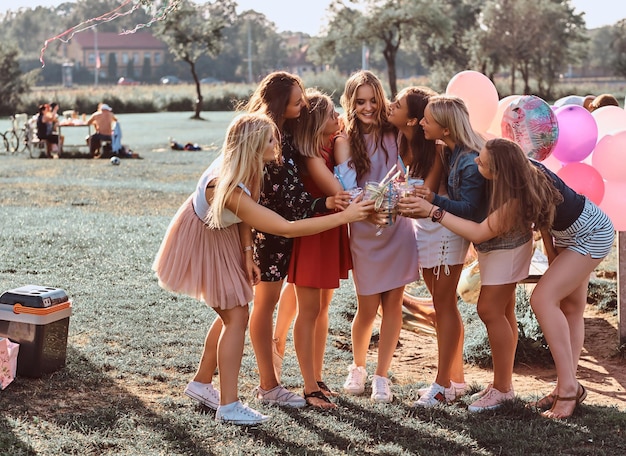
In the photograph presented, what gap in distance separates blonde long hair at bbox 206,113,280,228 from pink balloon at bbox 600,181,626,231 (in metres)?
2.17

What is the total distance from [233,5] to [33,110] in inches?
576

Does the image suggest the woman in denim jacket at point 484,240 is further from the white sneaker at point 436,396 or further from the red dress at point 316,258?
the red dress at point 316,258

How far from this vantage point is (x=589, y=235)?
4512mm

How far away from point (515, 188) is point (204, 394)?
185cm

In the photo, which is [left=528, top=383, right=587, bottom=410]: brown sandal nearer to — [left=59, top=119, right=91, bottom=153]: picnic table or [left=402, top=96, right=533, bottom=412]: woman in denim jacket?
[left=402, top=96, right=533, bottom=412]: woman in denim jacket

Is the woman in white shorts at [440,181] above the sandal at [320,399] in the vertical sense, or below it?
above

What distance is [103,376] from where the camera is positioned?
512 cm

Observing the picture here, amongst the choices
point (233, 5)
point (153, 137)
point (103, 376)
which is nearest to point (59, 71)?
point (233, 5)

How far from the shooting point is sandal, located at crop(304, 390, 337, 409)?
4.60 meters

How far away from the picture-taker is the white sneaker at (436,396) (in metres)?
4.67

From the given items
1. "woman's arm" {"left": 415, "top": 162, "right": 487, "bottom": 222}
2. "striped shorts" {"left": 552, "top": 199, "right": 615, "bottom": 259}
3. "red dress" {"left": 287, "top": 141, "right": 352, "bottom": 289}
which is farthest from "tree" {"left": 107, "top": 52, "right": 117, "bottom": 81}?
"striped shorts" {"left": 552, "top": 199, "right": 615, "bottom": 259}

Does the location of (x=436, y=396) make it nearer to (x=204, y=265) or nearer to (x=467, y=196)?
(x=467, y=196)

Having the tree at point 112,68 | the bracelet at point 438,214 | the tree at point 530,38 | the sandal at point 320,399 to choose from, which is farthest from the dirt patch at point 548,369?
the tree at point 112,68

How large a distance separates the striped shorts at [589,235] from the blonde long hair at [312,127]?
133 cm
